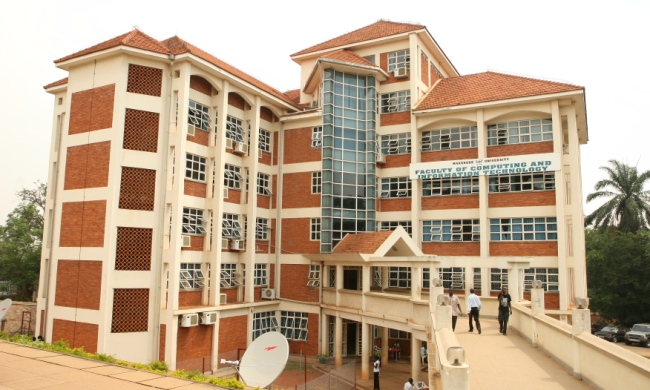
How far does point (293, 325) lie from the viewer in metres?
26.7

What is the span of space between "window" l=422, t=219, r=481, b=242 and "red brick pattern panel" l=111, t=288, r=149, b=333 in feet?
47.1

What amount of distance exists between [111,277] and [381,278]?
13.9 m

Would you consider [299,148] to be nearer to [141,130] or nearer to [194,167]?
[194,167]

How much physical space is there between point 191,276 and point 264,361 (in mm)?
8174

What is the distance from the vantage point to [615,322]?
4081cm

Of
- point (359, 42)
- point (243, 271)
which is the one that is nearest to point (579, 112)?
point (359, 42)

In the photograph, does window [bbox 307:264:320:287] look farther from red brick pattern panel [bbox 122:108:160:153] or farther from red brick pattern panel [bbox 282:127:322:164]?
red brick pattern panel [bbox 122:108:160:153]

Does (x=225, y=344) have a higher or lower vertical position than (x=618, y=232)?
lower

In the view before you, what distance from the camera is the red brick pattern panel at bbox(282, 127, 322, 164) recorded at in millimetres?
27547

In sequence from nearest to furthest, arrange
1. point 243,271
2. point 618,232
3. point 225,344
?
point 225,344, point 243,271, point 618,232

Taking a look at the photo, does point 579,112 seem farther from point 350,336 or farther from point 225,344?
point 225,344

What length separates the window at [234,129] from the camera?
2500 centimetres

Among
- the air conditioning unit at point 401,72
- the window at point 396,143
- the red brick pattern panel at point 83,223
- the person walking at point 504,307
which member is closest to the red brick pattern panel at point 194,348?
the red brick pattern panel at point 83,223

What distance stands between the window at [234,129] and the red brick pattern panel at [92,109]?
563 cm
